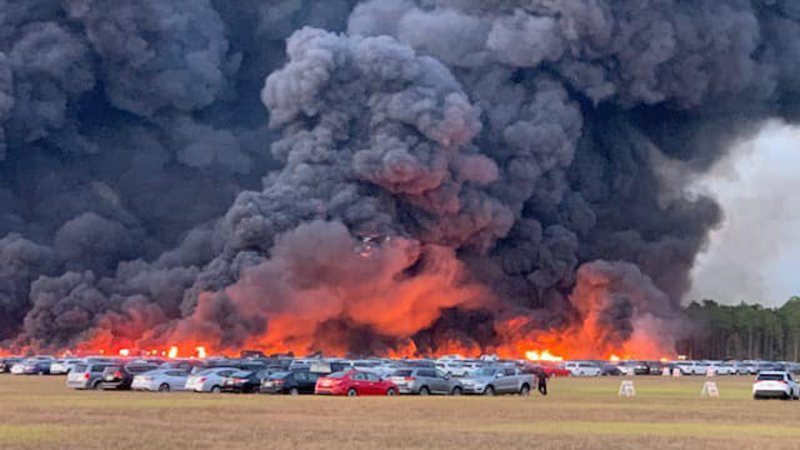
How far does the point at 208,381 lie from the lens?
60.2m

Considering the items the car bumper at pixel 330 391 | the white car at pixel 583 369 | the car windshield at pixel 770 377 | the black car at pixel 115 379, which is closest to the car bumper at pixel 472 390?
the car bumper at pixel 330 391

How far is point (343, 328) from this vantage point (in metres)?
108

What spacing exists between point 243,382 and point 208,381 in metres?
1.58

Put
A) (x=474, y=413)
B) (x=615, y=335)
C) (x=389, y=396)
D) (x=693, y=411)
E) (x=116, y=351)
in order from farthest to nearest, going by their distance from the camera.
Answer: (x=615, y=335) < (x=116, y=351) < (x=389, y=396) < (x=693, y=411) < (x=474, y=413)

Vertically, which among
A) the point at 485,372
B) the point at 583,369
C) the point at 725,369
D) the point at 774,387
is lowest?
the point at 774,387

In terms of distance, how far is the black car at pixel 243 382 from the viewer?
2354 inches

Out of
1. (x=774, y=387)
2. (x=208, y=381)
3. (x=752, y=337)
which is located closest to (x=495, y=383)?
(x=774, y=387)

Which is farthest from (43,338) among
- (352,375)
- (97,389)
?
(352,375)

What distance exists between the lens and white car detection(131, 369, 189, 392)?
61500mm

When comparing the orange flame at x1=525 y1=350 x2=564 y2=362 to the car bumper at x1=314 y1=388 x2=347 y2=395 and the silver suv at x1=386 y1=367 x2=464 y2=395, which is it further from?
the car bumper at x1=314 y1=388 x2=347 y2=395

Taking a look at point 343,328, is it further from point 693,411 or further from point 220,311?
point 693,411

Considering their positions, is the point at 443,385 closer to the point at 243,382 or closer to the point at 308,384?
the point at 308,384

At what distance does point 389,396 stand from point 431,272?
45.3m

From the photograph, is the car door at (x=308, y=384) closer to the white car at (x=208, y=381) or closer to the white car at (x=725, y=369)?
the white car at (x=208, y=381)
